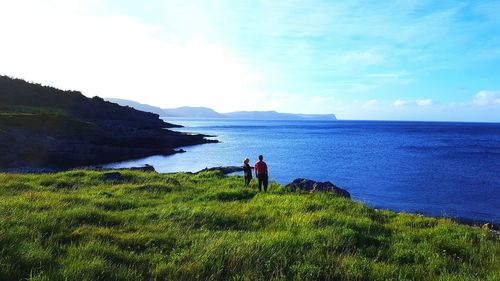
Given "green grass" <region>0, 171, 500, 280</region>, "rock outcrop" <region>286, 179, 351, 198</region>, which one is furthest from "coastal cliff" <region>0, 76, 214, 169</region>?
"green grass" <region>0, 171, 500, 280</region>

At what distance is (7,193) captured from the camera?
1605 centimetres

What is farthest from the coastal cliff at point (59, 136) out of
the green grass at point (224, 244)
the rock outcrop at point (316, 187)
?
the green grass at point (224, 244)

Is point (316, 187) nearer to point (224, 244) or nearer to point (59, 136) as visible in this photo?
point (224, 244)

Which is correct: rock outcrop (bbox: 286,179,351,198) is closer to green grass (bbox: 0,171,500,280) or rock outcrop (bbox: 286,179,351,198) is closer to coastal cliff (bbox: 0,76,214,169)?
green grass (bbox: 0,171,500,280)

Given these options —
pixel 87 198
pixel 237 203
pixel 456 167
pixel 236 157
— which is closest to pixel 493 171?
pixel 456 167

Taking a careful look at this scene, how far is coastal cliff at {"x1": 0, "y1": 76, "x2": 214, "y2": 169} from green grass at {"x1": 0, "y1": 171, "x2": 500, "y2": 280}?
131 feet

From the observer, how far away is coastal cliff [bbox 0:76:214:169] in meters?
53.0

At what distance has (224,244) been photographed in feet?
29.3

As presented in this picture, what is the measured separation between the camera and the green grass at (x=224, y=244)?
7.43 m

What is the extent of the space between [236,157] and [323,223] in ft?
186

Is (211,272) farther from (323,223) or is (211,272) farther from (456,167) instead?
(456,167)

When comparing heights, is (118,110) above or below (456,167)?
above

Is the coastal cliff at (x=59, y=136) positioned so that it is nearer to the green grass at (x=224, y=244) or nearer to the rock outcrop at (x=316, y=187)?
the rock outcrop at (x=316, y=187)

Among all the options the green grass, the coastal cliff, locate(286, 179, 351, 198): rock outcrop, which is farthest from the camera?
the coastal cliff
